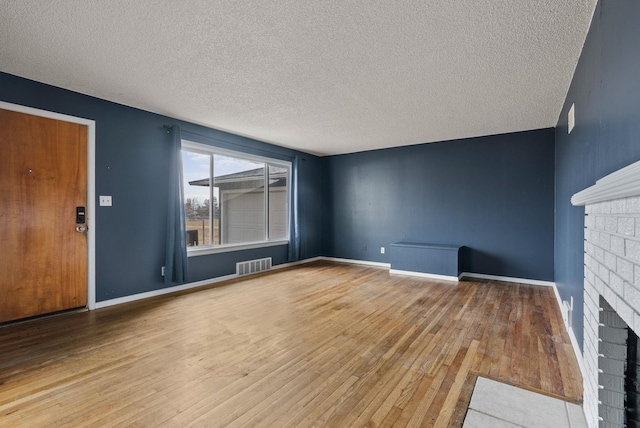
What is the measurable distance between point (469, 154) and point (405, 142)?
112cm

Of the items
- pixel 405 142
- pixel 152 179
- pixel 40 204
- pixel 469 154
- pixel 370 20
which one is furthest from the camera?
pixel 405 142

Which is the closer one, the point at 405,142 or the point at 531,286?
the point at 531,286

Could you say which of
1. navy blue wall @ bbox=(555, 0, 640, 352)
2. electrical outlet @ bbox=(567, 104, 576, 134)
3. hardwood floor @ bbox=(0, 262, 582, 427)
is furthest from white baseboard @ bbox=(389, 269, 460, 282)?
electrical outlet @ bbox=(567, 104, 576, 134)

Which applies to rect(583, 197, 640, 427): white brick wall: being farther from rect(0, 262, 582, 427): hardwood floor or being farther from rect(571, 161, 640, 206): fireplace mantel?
rect(0, 262, 582, 427): hardwood floor

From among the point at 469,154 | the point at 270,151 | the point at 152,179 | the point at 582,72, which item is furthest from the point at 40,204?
the point at 469,154

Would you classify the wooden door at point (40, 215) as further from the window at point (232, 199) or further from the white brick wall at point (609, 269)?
the white brick wall at point (609, 269)

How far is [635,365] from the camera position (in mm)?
1343

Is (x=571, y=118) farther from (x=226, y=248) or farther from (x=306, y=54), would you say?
(x=226, y=248)

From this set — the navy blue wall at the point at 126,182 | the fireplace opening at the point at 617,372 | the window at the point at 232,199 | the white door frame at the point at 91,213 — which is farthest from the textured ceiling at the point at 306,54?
the fireplace opening at the point at 617,372

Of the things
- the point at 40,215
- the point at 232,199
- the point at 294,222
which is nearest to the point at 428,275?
the point at 294,222

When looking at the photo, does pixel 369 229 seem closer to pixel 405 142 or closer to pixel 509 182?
pixel 405 142

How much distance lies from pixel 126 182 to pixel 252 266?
2.41 metres

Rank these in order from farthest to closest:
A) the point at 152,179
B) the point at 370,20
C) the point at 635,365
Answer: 1. the point at 152,179
2. the point at 370,20
3. the point at 635,365

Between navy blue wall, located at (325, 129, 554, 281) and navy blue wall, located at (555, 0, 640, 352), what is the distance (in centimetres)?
208
